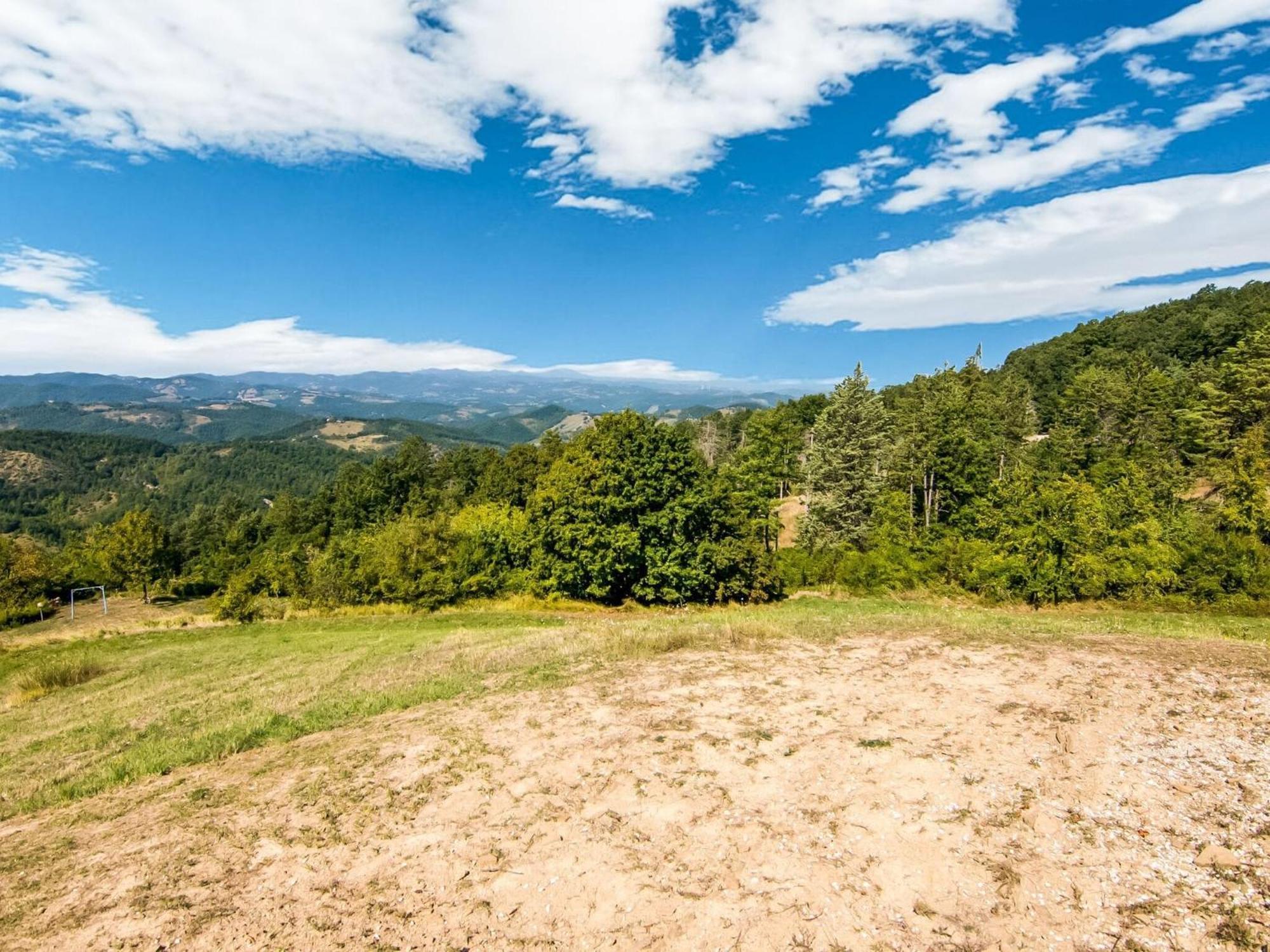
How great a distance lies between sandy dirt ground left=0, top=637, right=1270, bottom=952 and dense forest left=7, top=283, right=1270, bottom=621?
59.9ft

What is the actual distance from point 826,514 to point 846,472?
375cm

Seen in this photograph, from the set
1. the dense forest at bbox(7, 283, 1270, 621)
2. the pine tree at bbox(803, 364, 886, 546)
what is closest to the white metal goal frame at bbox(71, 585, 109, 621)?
the dense forest at bbox(7, 283, 1270, 621)

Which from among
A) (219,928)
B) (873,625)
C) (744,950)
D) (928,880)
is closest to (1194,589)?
(873,625)

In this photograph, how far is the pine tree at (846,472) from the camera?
45.2 metres

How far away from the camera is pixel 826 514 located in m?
45.8

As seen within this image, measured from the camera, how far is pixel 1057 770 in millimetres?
8031

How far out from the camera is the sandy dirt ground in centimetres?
575

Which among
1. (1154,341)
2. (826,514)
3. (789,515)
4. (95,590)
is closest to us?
(826,514)

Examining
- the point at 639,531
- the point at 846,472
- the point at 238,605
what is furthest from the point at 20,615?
the point at 846,472

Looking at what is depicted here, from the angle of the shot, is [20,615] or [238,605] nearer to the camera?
[238,605]

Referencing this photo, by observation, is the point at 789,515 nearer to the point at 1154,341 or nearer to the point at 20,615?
the point at 20,615

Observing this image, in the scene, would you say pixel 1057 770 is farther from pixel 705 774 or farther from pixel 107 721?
pixel 107 721

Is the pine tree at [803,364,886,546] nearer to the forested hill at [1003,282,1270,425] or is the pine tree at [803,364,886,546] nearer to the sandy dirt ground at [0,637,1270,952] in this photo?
the sandy dirt ground at [0,637,1270,952]

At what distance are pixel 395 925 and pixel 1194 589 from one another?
109 ft
